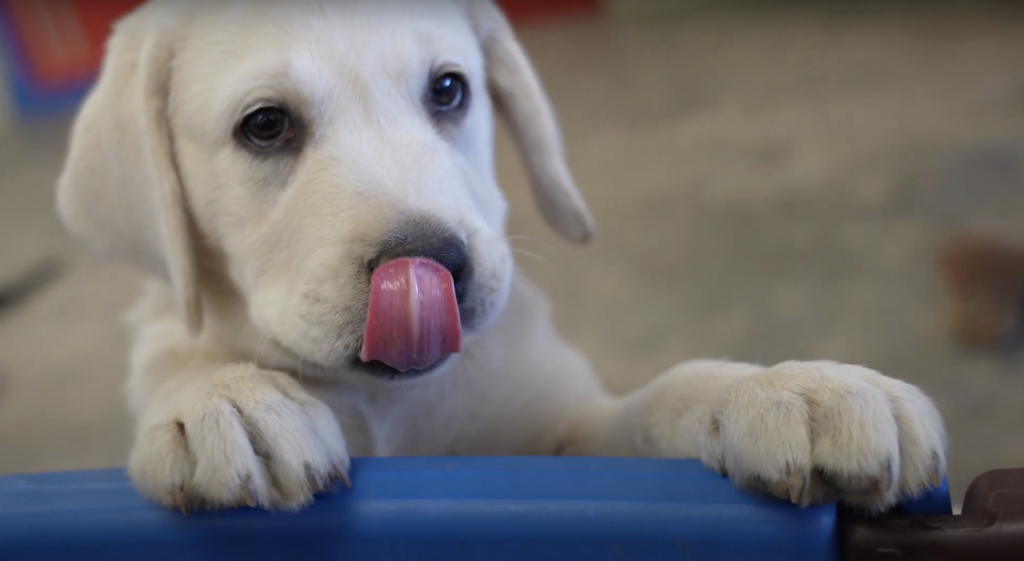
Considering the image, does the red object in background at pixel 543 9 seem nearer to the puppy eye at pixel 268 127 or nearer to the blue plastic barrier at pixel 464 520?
the puppy eye at pixel 268 127

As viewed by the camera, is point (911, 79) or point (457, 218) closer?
point (457, 218)

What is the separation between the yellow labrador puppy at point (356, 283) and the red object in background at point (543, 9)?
13.8 ft

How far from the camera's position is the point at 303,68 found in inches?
59.9

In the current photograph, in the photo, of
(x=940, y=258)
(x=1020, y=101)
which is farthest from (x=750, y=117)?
(x=940, y=258)

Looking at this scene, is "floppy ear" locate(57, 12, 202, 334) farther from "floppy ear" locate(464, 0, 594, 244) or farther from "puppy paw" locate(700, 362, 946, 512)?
"puppy paw" locate(700, 362, 946, 512)

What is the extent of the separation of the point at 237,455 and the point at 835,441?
769 millimetres

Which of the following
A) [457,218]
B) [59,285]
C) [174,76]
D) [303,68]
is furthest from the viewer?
[59,285]

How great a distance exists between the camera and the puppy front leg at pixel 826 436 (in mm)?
1101

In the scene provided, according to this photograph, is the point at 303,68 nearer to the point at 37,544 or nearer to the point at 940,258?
the point at 37,544

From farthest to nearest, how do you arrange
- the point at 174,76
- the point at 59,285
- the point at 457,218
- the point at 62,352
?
the point at 59,285 → the point at 62,352 → the point at 174,76 → the point at 457,218

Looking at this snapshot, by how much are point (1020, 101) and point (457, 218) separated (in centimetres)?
335

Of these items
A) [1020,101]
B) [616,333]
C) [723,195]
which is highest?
[1020,101]

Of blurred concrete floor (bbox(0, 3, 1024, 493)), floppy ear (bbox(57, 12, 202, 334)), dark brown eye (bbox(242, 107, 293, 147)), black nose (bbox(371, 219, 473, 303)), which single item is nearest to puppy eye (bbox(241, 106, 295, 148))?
dark brown eye (bbox(242, 107, 293, 147))

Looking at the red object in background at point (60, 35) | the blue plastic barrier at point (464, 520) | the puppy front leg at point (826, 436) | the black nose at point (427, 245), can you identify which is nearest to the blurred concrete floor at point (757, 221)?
the red object in background at point (60, 35)
